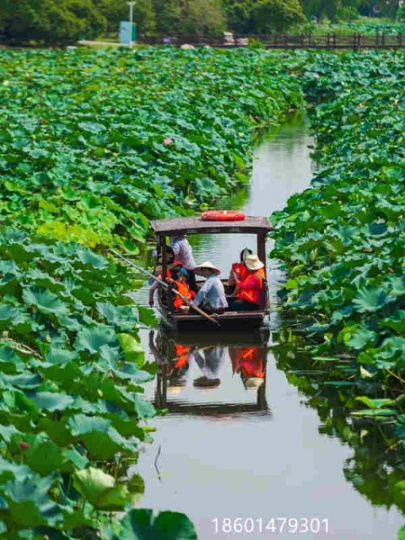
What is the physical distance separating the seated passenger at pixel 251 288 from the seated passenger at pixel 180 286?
1.86 ft

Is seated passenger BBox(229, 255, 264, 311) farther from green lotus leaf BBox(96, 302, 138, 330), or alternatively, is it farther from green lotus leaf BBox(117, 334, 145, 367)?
green lotus leaf BBox(117, 334, 145, 367)

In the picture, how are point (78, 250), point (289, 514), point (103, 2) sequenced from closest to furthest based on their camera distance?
point (289, 514), point (78, 250), point (103, 2)

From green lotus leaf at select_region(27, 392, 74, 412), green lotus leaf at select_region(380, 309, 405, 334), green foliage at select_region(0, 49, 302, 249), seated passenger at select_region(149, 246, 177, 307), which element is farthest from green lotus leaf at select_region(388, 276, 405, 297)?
green foliage at select_region(0, 49, 302, 249)

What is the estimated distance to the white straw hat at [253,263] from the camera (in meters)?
14.4

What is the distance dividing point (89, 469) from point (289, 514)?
2045mm

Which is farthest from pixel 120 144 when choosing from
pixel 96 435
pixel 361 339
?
pixel 96 435

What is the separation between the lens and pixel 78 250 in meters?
14.4

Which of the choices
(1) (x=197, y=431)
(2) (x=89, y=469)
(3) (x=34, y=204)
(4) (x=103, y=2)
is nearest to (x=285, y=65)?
(4) (x=103, y=2)

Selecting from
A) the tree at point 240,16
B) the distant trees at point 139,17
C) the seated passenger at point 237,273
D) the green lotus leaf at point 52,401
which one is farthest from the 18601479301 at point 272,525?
the tree at point 240,16

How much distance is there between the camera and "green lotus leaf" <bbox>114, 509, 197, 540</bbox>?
24.3 feet

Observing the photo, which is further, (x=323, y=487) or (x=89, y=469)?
(x=323, y=487)

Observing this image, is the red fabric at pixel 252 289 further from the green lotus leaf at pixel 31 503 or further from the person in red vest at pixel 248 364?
the green lotus leaf at pixel 31 503

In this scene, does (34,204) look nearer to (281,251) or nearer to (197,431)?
(281,251)

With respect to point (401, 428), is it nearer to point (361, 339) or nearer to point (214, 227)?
point (361, 339)
